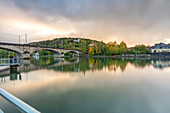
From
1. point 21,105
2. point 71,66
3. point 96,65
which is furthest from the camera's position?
point 96,65

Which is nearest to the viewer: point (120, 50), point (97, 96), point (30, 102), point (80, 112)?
point (80, 112)

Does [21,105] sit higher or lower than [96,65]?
higher

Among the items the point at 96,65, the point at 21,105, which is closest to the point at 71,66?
the point at 96,65

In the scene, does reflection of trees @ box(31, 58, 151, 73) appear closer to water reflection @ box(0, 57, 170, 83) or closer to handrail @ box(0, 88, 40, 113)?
water reflection @ box(0, 57, 170, 83)

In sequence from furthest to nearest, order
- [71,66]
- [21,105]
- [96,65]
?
[96,65], [71,66], [21,105]

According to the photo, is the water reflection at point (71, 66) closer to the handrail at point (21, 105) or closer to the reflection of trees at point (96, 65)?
the reflection of trees at point (96, 65)

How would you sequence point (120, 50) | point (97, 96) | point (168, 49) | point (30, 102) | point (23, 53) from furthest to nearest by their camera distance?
point (168, 49), point (120, 50), point (23, 53), point (97, 96), point (30, 102)

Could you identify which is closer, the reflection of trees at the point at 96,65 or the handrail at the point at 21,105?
Answer: the handrail at the point at 21,105

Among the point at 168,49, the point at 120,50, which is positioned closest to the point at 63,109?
the point at 120,50

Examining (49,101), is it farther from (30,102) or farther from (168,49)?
(168,49)

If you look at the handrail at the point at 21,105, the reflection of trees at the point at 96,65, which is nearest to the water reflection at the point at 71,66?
the reflection of trees at the point at 96,65

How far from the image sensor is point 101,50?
2623 inches

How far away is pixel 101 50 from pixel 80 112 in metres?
63.5

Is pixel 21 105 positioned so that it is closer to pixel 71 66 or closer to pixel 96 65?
pixel 71 66
